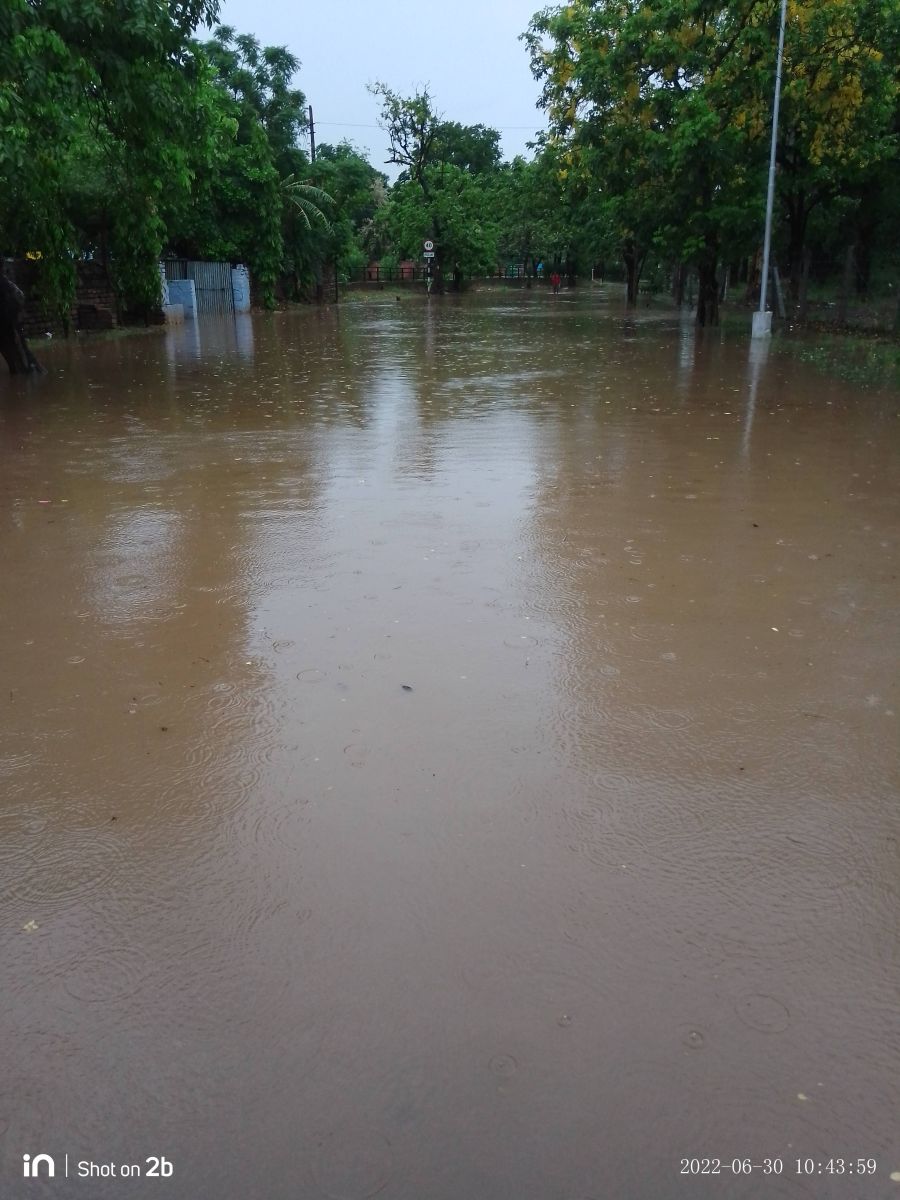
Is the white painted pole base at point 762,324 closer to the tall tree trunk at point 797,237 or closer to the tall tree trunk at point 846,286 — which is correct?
the tall tree trunk at point 846,286

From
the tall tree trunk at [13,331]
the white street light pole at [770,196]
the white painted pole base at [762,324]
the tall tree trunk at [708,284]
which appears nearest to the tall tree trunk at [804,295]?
the tall tree trunk at [708,284]

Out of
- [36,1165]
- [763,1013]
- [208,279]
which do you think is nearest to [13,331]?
[36,1165]

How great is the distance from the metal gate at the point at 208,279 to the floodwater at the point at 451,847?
29078 mm

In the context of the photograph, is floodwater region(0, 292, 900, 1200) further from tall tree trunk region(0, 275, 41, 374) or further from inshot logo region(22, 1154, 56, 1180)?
tall tree trunk region(0, 275, 41, 374)

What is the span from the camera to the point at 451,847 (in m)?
3.16

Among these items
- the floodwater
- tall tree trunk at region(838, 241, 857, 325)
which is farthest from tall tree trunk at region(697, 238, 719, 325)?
the floodwater

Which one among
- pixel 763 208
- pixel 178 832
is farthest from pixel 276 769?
→ pixel 763 208

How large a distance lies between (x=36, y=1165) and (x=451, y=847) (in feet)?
4.70

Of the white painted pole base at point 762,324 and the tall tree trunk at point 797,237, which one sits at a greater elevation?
the tall tree trunk at point 797,237

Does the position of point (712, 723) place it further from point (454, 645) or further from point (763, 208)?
point (763, 208)

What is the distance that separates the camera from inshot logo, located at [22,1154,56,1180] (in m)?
2.09

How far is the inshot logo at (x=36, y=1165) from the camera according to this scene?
6.86 ft

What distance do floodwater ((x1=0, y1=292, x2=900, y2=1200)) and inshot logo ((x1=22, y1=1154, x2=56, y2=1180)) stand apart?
2 cm

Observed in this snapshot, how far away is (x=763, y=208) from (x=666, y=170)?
10.1 ft
